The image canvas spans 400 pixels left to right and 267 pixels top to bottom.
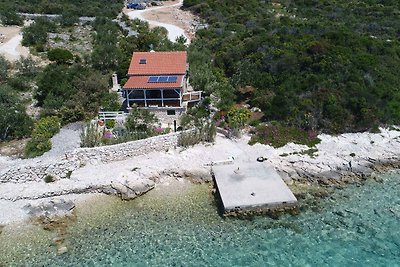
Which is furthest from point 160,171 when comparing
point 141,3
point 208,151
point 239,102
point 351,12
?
point 141,3

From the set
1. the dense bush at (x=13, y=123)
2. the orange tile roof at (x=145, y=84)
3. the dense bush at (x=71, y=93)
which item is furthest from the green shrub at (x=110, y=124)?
the dense bush at (x=13, y=123)

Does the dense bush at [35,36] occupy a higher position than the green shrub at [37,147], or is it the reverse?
the dense bush at [35,36]

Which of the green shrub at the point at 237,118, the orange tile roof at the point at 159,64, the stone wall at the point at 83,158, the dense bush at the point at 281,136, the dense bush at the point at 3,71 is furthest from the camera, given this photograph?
the dense bush at the point at 3,71

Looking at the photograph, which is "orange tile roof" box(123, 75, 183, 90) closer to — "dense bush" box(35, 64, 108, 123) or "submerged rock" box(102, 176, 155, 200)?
"dense bush" box(35, 64, 108, 123)

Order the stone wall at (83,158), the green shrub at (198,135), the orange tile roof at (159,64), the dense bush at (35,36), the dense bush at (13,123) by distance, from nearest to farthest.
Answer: the stone wall at (83,158) → the green shrub at (198,135) → the dense bush at (13,123) → the orange tile roof at (159,64) → the dense bush at (35,36)

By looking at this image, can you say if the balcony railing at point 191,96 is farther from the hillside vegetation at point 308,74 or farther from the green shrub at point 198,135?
the green shrub at point 198,135

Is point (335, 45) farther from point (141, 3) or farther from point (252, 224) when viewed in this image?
point (141, 3)
